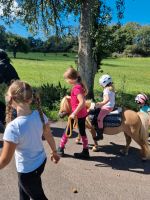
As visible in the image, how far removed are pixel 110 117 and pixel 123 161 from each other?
0.88 m

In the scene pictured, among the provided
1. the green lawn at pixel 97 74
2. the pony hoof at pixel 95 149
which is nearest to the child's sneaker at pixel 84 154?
the pony hoof at pixel 95 149

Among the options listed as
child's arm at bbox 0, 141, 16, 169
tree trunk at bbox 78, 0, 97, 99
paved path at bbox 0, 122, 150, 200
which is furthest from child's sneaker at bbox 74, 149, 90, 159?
tree trunk at bbox 78, 0, 97, 99

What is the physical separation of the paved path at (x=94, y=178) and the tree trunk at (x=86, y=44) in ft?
19.3

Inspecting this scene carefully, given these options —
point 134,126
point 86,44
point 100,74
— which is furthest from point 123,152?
point 100,74

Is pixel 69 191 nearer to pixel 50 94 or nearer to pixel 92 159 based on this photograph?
pixel 92 159

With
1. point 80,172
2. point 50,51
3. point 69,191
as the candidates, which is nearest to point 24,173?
point 69,191

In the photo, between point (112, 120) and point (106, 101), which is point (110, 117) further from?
point (106, 101)

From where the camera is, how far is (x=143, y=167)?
7.51 m

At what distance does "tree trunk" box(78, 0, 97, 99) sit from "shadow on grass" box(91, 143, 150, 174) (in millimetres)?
5683

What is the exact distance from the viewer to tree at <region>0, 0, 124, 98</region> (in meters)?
13.8

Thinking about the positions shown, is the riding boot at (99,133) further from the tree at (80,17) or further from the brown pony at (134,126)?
the tree at (80,17)

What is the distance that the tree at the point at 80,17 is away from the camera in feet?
45.2

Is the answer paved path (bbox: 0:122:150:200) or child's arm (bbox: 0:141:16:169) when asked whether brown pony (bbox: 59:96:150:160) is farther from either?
child's arm (bbox: 0:141:16:169)

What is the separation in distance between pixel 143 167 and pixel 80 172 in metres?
1.25
